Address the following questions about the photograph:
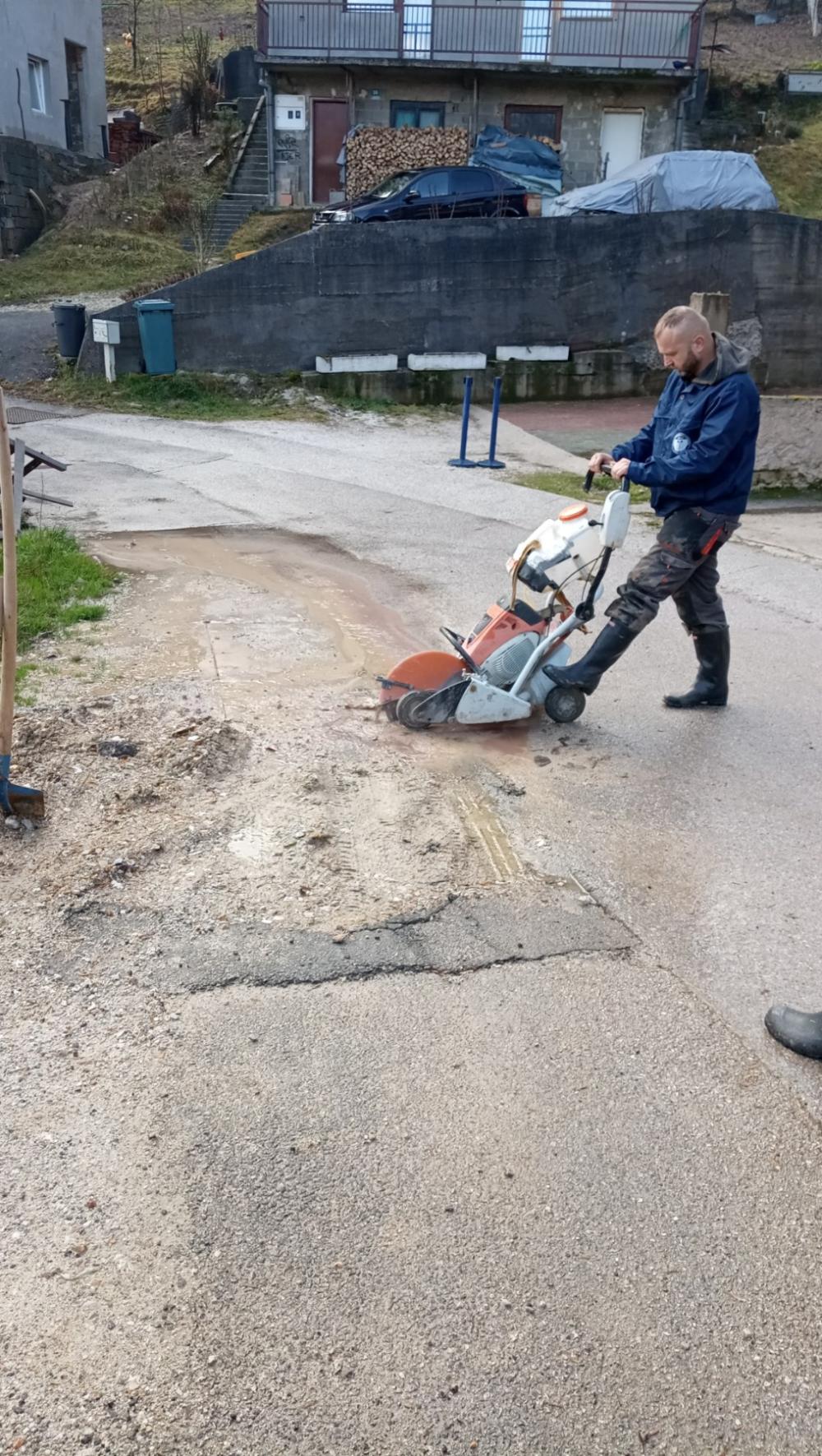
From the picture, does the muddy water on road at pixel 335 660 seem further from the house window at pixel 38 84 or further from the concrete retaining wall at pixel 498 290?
the house window at pixel 38 84

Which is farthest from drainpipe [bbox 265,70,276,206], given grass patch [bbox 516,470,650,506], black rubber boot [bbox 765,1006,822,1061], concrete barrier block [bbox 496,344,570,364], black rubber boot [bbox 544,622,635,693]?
black rubber boot [bbox 765,1006,822,1061]

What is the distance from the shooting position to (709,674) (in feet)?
19.7

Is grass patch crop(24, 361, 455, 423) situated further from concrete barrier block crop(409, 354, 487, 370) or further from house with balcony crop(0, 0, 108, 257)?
house with balcony crop(0, 0, 108, 257)

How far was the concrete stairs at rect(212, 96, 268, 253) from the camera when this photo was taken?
26.9 metres

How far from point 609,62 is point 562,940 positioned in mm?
29260

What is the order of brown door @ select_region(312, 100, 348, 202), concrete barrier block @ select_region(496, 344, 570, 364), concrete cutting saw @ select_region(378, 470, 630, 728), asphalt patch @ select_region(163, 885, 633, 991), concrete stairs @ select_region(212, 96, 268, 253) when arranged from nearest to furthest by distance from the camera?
asphalt patch @ select_region(163, 885, 633, 991) < concrete cutting saw @ select_region(378, 470, 630, 728) < concrete barrier block @ select_region(496, 344, 570, 364) < concrete stairs @ select_region(212, 96, 268, 253) < brown door @ select_region(312, 100, 348, 202)

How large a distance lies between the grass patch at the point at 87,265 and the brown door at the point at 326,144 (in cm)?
492

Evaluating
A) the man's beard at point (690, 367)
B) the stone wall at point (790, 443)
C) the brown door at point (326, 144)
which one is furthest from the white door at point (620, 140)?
the man's beard at point (690, 367)

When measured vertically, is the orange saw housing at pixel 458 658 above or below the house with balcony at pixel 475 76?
below

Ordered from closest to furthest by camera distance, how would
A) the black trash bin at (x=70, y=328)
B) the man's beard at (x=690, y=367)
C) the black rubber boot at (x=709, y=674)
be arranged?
the man's beard at (x=690, y=367), the black rubber boot at (x=709, y=674), the black trash bin at (x=70, y=328)

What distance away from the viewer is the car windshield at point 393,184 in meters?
→ 22.5

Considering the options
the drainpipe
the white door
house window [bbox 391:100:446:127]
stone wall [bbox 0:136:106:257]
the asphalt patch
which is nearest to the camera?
the asphalt patch

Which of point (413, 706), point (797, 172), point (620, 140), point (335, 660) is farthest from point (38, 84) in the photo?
point (413, 706)

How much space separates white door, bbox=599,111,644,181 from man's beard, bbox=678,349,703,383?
26156 millimetres
